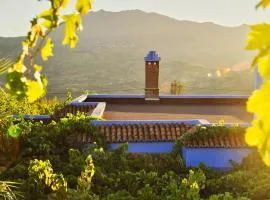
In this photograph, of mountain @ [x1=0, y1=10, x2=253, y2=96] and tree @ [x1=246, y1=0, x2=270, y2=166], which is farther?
mountain @ [x1=0, y1=10, x2=253, y2=96]

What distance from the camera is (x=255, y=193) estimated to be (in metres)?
9.00

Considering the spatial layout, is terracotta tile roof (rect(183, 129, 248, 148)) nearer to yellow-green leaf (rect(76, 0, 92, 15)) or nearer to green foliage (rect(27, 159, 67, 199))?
green foliage (rect(27, 159, 67, 199))

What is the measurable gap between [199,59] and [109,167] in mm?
157256

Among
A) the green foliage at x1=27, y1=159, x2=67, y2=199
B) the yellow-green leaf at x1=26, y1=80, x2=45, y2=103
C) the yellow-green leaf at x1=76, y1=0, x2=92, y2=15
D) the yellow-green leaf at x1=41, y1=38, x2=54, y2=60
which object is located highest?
the yellow-green leaf at x1=76, y1=0, x2=92, y2=15

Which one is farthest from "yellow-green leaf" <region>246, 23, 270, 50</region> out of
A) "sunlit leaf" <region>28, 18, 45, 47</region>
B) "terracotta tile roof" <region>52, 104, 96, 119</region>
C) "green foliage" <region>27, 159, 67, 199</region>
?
"terracotta tile roof" <region>52, 104, 96, 119</region>

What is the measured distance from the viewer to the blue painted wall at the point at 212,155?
37.4ft

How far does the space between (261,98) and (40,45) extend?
1.98 feet

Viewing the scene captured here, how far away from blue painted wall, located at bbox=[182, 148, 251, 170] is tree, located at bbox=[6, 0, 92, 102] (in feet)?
33.9

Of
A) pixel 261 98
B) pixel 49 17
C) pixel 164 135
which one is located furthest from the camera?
pixel 164 135

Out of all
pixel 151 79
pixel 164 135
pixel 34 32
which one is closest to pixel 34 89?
pixel 34 32

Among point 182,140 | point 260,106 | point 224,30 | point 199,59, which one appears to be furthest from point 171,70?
point 260,106

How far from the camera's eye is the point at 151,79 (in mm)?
19609

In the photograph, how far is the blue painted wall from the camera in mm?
11406

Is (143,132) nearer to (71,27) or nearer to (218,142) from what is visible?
(218,142)
